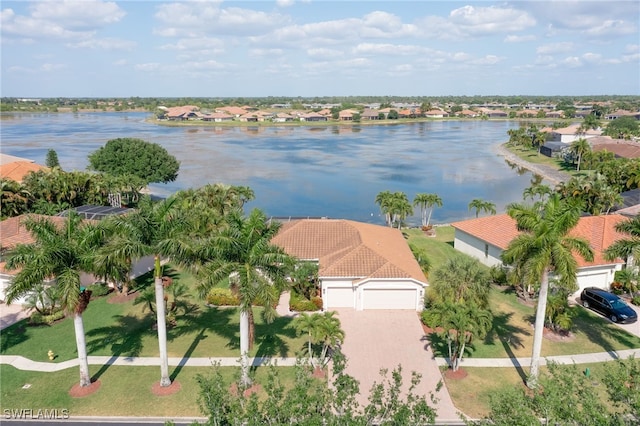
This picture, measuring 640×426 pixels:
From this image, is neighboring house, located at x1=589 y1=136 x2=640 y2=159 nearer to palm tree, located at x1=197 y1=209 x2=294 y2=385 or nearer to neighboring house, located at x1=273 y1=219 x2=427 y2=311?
neighboring house, located at x1=273 y1=219 x2=427 y2=311

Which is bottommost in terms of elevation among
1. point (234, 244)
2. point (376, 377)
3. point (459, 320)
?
point (376, 377)

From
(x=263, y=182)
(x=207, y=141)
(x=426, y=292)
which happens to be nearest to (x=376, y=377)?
(x=426, y=292)

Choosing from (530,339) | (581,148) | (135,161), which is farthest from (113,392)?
(581,148)

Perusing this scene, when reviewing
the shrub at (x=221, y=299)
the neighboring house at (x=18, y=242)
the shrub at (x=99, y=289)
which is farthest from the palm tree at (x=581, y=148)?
the shrub at (x=99, y=289)

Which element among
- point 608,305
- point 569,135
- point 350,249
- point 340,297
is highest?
point 569,135

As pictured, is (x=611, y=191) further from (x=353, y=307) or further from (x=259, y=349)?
(x=259, y=349)

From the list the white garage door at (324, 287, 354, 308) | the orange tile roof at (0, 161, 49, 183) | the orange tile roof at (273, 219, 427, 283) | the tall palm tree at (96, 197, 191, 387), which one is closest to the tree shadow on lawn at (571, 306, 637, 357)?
the orange tile roof at (273, 219, 427, 283)

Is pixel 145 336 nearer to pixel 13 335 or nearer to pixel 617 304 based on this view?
pixel 13 335
